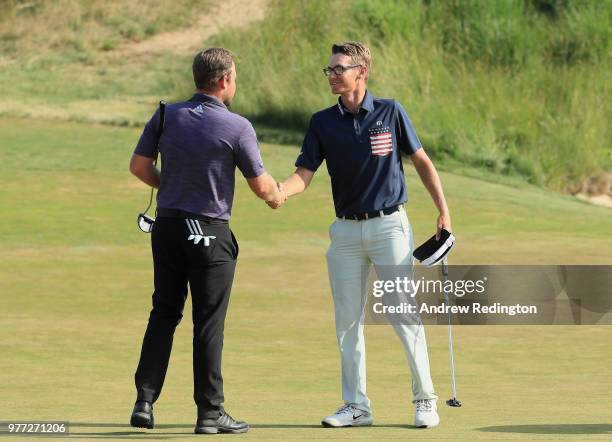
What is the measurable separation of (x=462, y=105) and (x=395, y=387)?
19.1m

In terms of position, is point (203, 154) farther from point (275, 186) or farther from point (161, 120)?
point (275, 186)

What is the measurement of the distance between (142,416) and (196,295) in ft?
1.90

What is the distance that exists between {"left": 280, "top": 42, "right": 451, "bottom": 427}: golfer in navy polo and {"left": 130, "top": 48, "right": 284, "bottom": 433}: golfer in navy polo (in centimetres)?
45

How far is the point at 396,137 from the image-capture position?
295 inches

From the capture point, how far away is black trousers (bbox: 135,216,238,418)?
23.4 feet

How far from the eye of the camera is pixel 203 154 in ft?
23.2

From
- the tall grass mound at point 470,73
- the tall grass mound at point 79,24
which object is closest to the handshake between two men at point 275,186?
the tall grass mound at point 470,73

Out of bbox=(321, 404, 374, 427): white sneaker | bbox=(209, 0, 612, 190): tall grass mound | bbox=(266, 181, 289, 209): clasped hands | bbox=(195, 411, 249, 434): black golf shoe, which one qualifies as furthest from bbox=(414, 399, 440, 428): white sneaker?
bbox=(209, 0, 612, 190): tall grass mound

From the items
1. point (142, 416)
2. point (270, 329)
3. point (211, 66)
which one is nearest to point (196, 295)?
point (142, 416)

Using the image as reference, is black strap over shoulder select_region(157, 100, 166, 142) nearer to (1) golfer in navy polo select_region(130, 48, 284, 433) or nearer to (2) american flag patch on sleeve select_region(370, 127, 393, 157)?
(1) golfer in navy polo select_region(130, 48, 284, 433)

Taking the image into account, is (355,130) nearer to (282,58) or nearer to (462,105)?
(462,105)

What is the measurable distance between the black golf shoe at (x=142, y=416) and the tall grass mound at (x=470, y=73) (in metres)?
17.9

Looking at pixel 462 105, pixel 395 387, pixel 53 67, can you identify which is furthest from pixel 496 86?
pixel 395 387

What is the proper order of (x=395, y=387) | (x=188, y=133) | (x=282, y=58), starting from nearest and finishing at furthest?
(x=188, y=133), (x=395, y=387), (x=282, y=58)
